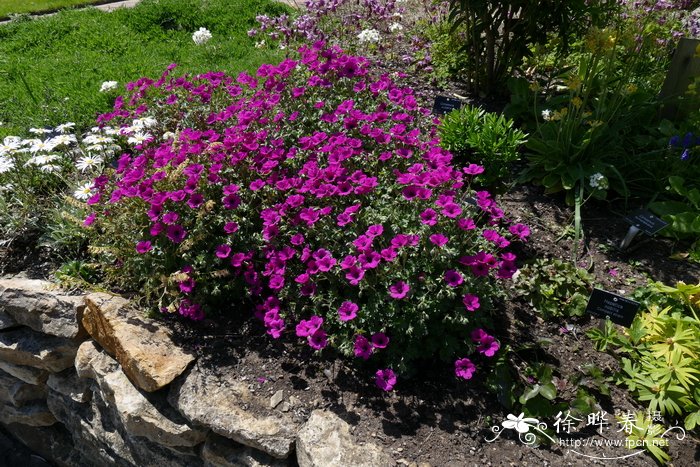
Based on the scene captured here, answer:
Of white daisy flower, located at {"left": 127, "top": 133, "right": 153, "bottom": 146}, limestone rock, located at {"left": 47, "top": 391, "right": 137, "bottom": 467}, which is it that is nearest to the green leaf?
limestone rock, located at {"left": 47, "top": 391, "right": 137, "bottom": 467}

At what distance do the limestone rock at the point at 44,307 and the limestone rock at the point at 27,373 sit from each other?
0.39 meters

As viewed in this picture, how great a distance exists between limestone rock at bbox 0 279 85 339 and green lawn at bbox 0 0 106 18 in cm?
719

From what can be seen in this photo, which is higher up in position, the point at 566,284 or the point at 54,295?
the point at 566,284

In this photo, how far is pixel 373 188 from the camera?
2605 millimetres

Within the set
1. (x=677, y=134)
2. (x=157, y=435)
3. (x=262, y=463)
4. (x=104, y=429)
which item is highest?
(x=677, y=134)

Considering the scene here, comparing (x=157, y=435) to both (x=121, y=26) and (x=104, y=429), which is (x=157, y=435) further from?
(x=121, y=26)

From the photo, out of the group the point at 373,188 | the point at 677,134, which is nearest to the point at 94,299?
the point at 373,188

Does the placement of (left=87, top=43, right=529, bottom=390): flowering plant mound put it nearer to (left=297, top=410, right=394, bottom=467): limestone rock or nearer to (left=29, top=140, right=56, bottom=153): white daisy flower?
(left=297, top=410, right=394, bottom=467): limestone rock

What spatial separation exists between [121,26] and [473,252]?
246 inches

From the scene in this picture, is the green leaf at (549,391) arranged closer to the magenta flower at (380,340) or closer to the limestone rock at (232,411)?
the magenta flower at (380,340)

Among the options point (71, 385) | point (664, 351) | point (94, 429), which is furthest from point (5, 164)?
point (664, 351)

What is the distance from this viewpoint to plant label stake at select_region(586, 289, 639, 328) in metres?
2.19

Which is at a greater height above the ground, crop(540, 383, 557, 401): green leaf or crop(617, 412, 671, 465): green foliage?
crop(540, 383, 557, 401): green leaf

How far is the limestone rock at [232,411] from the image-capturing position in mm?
2199
